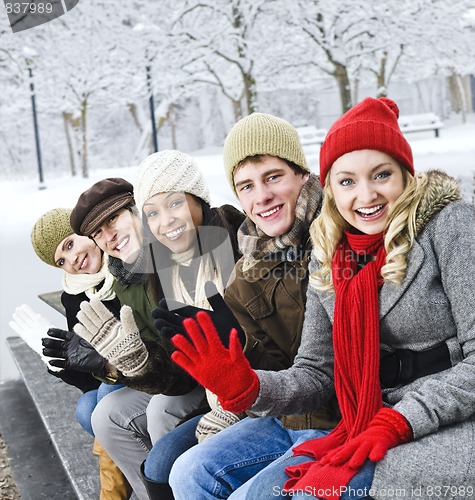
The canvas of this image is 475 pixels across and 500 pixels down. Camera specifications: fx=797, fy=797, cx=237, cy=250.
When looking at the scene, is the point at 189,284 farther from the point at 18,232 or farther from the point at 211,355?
the point at 18,232

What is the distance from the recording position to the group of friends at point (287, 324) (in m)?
1.74

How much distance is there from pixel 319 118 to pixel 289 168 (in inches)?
1072

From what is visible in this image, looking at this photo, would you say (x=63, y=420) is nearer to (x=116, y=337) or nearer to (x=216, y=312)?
(x=116, y=337)

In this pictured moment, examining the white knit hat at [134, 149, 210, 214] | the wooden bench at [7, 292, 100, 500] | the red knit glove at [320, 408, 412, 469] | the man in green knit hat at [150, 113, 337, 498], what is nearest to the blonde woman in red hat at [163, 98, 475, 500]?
the red knit glove at [320, 408, 412, 469]

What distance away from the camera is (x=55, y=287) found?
303 inches

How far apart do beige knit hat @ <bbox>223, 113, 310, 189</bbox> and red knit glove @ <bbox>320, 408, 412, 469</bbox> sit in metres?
0.99

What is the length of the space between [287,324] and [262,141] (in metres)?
0.56

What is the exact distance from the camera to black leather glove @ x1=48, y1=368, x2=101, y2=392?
3271 mm

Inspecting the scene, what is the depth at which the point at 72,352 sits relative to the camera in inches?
112

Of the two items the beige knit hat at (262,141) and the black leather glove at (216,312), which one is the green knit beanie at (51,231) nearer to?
the black leather glove at (216,312)

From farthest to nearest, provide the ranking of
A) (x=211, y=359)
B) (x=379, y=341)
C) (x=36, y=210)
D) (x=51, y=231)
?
1. (x=36, y=210)
2. (x=51, y=231)
3. (x=379, y=341)
4. (x=211, y=359)

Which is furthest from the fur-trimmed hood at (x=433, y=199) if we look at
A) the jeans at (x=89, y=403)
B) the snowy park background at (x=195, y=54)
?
the snowy park background at (x=195, y=54)

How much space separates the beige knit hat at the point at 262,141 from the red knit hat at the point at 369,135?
0.45 metres

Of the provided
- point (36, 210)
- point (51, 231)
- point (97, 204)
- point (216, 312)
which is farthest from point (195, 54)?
point (216, 312)
